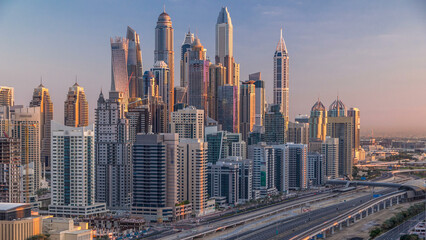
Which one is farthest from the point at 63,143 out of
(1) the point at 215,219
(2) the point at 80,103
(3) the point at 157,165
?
(2) the point at 80,103

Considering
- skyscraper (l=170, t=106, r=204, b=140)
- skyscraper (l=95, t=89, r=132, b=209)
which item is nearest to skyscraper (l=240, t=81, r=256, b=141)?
skyscraper (l=170, t=106, r=204, b=140)

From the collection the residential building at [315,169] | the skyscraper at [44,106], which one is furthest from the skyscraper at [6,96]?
the residential building at [315,169]

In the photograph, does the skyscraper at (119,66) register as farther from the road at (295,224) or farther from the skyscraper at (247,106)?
the road at (295,224)

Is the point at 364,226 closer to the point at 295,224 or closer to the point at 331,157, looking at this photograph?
the point at 295,224

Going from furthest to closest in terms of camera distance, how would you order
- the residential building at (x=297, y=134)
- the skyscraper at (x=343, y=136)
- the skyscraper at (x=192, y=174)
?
1. the residential building at (x=297, y=134)
2. the skyscraper at (x=343, y=136)
3. the skyscraper at (x=192, y=174)

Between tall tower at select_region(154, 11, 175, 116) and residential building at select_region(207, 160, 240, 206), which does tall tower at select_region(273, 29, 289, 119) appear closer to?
tall tower at select_region(154, 11, 175, 116)

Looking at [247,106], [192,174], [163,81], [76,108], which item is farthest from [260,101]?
[192,174]
